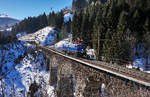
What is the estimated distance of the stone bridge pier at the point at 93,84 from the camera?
7385mm

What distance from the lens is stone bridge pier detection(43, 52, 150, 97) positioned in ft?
24.2

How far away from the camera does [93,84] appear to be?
438 inches

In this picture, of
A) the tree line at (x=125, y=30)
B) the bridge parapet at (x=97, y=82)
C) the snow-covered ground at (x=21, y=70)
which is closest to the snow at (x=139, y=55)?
the tree line at (x=125, y=30)

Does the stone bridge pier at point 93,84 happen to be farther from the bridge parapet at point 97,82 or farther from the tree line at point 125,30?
the tree line at point 125,30

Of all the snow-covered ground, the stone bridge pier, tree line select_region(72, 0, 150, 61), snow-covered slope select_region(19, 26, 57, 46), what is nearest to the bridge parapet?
the stone bridge pier

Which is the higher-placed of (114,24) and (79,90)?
(114,24)

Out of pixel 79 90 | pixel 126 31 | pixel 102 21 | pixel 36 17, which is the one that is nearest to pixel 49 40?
pixel 36 17

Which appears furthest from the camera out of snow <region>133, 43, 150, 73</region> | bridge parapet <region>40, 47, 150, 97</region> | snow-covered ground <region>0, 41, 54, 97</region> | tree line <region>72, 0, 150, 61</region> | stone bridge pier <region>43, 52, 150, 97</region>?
snow <region>133, 43, 150, 73</region>

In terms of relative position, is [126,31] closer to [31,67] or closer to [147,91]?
[147,91]

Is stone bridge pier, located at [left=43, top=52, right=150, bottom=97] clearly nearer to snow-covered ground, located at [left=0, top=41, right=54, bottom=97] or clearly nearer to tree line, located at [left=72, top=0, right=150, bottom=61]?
snow-covered ground, located at [left=0, top=41, right=54, bottom=97]

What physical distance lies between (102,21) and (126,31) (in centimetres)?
772

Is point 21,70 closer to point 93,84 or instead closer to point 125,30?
point 93,84

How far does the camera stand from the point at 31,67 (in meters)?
31.6

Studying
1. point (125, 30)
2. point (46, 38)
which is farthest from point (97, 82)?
point (46, 38)
